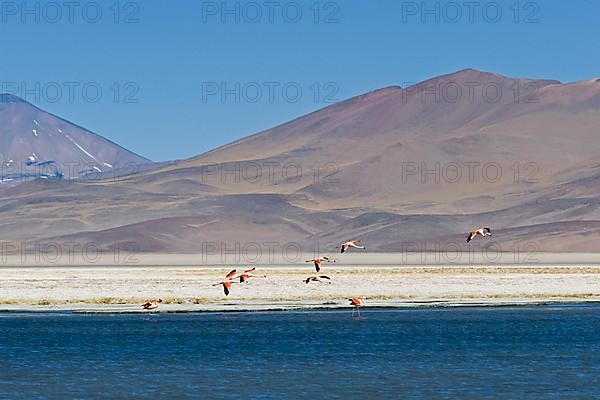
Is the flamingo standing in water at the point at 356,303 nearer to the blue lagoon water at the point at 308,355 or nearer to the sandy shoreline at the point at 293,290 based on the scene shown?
the blue lagoon water at the point at 308,355

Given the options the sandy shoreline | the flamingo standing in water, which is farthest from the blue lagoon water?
the sandy shoreline

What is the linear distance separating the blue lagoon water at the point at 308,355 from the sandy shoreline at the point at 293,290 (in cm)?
265

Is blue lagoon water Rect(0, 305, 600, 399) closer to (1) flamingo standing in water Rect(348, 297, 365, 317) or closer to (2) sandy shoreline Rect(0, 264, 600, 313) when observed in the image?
(1) flamingo standing in water Rect(348, 297, 365, 317)

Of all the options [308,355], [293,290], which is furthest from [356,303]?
[308,355]

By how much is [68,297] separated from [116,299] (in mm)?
2286

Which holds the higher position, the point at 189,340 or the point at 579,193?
the point at 579,193

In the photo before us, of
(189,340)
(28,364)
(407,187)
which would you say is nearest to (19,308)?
A: (189,340)

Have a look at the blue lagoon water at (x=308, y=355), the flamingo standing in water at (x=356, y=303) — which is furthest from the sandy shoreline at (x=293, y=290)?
the blue lagoon water at (x=308, y=355)

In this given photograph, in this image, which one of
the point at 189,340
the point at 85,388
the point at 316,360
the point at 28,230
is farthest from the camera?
the point at 28,230

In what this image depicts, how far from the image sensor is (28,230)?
186 meters

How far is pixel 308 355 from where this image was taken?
3947 cm

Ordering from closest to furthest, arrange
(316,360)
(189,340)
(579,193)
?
(316,360) < (189,340) < (579,193)

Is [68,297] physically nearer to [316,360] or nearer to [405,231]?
[316,360]

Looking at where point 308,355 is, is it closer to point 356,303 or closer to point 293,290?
point 356,303
